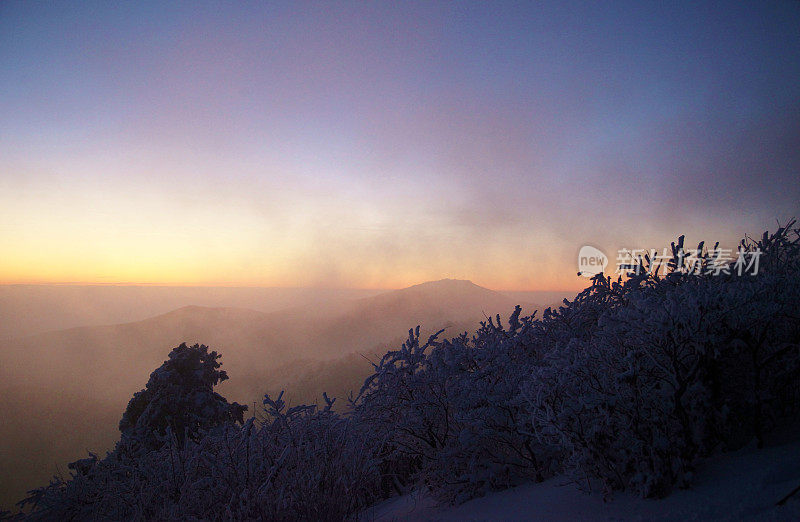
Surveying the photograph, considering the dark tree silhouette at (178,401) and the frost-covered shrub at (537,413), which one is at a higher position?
the frost-covered shrub at (537,413)

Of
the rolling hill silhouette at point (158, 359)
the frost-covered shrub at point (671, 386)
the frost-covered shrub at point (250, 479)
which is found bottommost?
the rolling hill silhouette at point (158, 359)

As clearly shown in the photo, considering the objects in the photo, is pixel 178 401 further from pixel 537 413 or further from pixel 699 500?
pixel 699 500

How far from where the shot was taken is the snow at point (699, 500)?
2672 mm

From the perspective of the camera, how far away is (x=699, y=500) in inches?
115

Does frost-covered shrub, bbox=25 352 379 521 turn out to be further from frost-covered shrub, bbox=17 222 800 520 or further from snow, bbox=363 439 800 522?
snow, bbox=363 439 800 522

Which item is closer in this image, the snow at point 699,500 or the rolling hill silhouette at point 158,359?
the snow at point 699,500

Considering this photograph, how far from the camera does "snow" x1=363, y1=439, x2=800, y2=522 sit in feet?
8.77

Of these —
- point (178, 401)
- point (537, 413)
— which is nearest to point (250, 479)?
point (537, 413)

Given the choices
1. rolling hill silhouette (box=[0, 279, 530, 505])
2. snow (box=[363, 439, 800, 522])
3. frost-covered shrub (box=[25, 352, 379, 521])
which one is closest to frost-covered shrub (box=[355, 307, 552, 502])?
snow (box=[363, 439, 800, 522])

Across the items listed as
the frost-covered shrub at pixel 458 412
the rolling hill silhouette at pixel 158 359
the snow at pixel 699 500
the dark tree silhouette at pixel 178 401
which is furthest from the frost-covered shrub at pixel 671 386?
the rolling hill silhouette at pixel 158 359

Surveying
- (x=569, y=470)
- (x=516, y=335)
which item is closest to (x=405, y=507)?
(x=569, y=470)

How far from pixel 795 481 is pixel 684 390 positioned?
0.85 metres

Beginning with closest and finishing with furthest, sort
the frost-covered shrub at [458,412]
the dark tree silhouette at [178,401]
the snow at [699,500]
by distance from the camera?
the snow at [699,500]
the frost-covered shrub at [458,412]
the dark tree silhouette at [178,401]

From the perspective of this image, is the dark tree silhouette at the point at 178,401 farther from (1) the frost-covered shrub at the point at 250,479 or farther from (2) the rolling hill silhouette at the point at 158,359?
(2) the rolling hill silhouette at the point at 158,359
